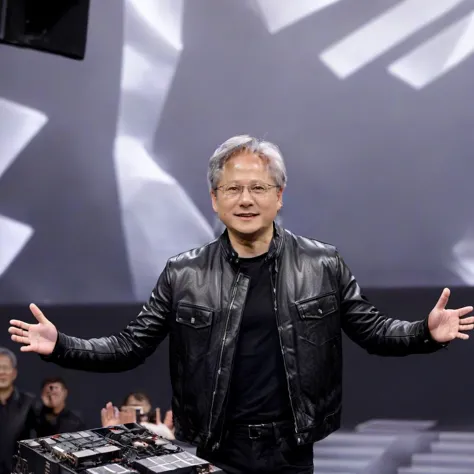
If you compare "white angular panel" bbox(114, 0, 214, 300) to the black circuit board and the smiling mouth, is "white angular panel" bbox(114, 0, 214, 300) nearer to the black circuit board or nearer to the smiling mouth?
the smiling mouth

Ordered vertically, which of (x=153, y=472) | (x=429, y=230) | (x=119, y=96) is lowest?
(x=153, y=472)

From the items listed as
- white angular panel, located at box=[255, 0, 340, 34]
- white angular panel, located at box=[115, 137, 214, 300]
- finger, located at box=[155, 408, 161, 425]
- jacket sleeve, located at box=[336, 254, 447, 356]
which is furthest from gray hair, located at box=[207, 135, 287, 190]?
white angular panel, located at box=[255, 0, 340, 34]

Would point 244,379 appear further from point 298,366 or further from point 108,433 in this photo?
point 108,433

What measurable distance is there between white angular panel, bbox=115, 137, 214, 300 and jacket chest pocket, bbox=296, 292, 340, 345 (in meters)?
2.29

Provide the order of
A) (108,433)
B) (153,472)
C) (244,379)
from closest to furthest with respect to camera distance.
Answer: (153,472), (108,433), (244,379)

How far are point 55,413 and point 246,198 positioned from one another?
8.40 feet

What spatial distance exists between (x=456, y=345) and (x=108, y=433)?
312 centimetres

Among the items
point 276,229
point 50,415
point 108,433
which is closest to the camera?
point 108,433

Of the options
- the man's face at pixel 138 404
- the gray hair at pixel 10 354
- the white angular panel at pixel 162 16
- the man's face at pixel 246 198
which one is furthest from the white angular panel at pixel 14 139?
the man's face at pixel 246 198

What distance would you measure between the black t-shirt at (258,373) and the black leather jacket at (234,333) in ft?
0.10

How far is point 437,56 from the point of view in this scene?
14.1 feet

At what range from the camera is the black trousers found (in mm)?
1974

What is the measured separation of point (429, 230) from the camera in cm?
427

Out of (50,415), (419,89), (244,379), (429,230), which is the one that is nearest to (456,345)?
(429,230)
